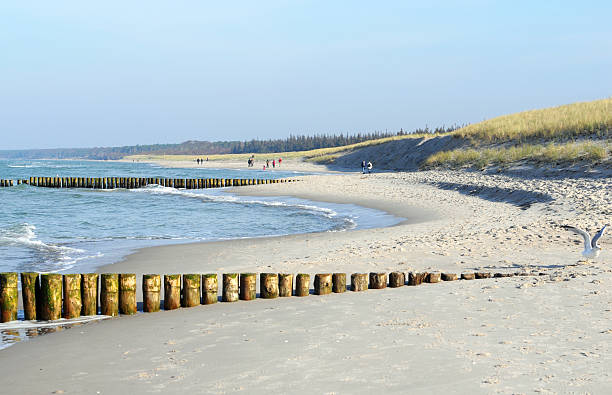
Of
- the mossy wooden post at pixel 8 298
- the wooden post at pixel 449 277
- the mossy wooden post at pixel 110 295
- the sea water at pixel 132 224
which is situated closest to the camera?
the mossy wooden post at pixel 8 298

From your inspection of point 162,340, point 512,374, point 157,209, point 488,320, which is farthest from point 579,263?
point 157,209

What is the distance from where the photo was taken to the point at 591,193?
21.5 meters

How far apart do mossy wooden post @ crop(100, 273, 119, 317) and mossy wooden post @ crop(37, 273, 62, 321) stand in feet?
2.08

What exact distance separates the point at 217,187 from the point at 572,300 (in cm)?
4248

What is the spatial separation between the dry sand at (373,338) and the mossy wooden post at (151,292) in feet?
0.65

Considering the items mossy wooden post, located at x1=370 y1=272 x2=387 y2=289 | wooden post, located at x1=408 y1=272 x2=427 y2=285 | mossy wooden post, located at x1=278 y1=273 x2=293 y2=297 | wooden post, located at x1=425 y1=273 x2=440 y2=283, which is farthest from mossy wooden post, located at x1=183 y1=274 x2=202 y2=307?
wooden post, located at x1=425 y1=273 x2=440 y2=283

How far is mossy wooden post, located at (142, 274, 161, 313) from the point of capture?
8.54 meters

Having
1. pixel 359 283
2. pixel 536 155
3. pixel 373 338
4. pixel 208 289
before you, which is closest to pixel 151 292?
pixel 208 289

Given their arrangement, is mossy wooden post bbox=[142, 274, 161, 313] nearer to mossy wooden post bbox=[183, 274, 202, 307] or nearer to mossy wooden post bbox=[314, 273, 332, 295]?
mossy wooden post bbox=[183, 274, 202, 307]

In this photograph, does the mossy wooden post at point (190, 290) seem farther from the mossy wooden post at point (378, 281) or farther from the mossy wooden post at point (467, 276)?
the mossy wooden post at point (467, 276)

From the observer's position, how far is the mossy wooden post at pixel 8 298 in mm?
8367

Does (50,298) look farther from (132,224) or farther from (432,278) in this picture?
(132,224)

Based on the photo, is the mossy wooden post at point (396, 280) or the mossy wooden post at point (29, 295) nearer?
the mossy wooden post at point (29, 295)

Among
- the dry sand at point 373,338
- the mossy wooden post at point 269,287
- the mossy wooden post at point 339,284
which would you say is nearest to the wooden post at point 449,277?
the dry sand at point 373,338
